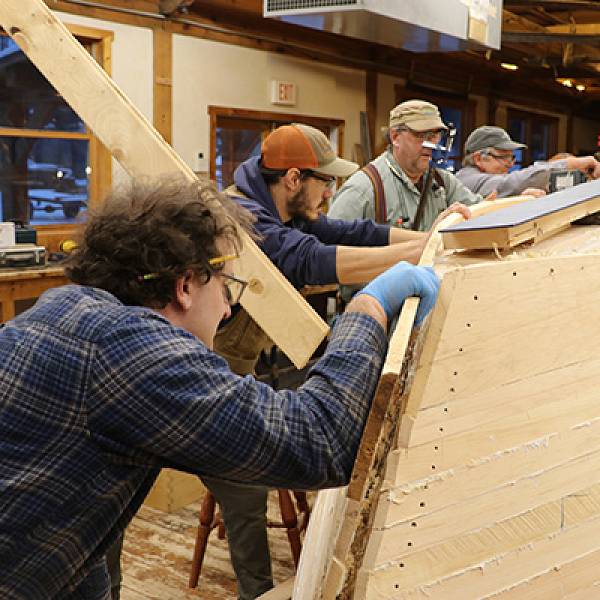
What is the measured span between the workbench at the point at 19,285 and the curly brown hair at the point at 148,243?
3464mm

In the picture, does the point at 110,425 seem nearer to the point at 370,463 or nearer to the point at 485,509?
the point at 370,463

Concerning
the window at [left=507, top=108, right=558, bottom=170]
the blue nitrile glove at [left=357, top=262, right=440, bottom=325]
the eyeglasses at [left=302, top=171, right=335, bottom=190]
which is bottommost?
the blue nitrile glove at [left=357, top=262, right=440, bottom=325]

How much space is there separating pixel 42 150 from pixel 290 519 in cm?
365

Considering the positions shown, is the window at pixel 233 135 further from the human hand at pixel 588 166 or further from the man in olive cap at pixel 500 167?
the human hand at pixel 588 166

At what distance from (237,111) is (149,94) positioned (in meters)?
1.07

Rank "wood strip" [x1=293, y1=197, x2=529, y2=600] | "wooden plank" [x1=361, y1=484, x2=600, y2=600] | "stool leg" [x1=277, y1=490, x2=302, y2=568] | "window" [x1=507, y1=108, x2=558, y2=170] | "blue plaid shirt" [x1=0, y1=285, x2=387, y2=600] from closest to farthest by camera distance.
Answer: "blue plaid shirt" [x1=0, y1=285, x2=387, y2=600], "wood strip" [x1=293, y1=197, x2=529, y2=600], "wooden plank" [x1=361, y1=484, x2=600, y2=600], "stool leg" [x1=277, y1=490, x2=302, y2=568], "window" [x1=507, y1=108, x2=558, y2=170]

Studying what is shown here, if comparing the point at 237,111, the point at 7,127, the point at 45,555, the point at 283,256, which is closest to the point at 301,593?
the point at 45,555

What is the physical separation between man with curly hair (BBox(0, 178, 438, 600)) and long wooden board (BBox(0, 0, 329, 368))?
→ 0.90m

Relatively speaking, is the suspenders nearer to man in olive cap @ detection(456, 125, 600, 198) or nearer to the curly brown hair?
man in olive cap @ detection(456, 125, 600, 198)

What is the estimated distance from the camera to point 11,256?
15.7ft

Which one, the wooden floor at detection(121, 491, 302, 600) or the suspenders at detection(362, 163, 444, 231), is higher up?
the suspenders at detection(362, 163, 444, 231)

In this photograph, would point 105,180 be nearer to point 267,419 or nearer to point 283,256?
point 283,256

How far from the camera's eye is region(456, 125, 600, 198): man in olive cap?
3.81 metres

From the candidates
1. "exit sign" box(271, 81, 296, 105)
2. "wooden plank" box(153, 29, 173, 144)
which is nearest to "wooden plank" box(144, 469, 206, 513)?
"wooden plank" box(153, 29, 173, 144)
